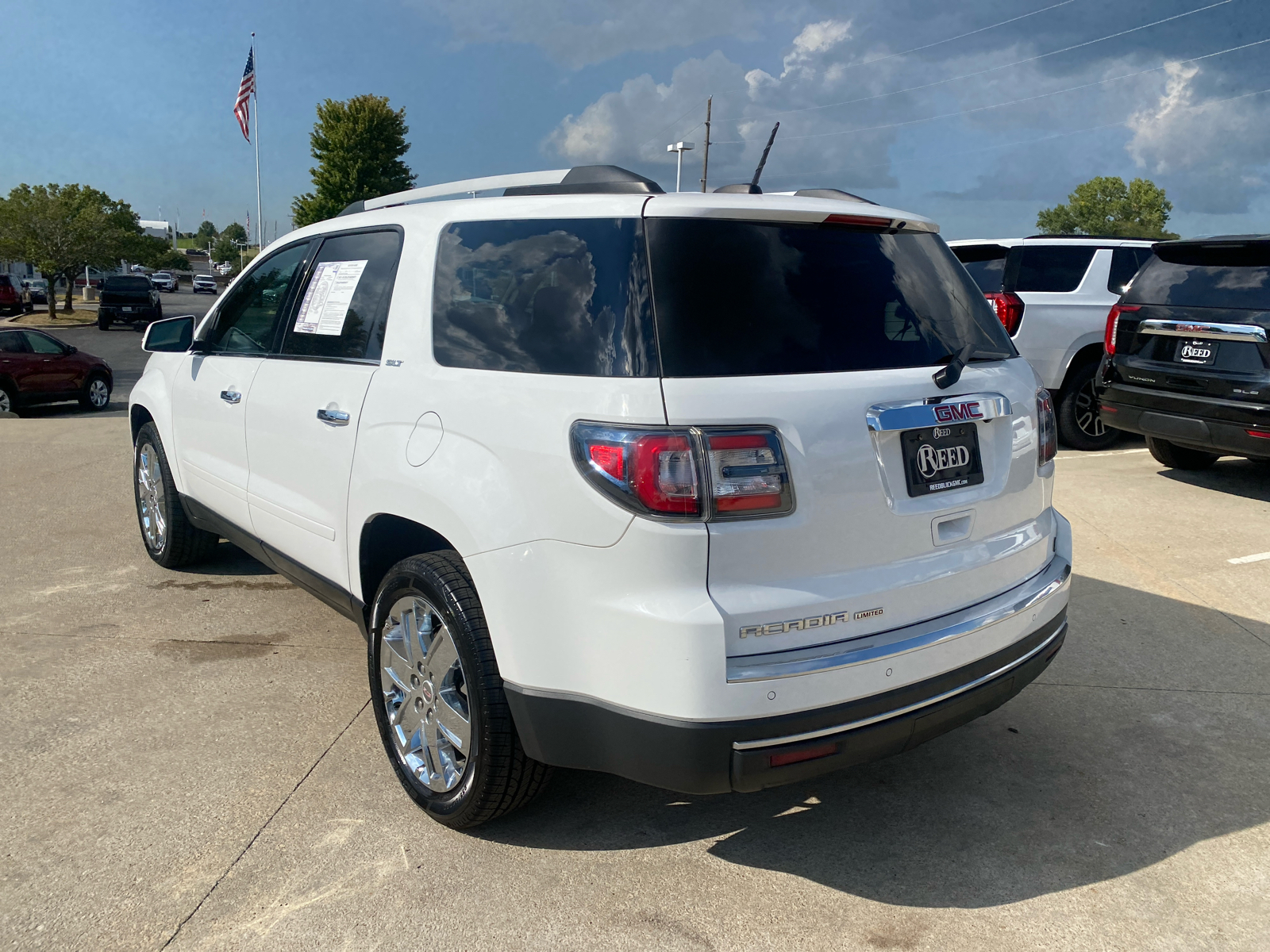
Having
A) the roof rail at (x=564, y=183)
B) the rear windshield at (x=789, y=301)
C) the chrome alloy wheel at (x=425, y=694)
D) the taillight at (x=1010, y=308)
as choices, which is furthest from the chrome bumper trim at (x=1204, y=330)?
the chrome alloy wheel at (x=425, y=694)

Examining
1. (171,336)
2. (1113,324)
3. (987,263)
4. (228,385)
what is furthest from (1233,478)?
(171,336)

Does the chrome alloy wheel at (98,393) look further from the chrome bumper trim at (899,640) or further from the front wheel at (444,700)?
the chrome bumper trim at (899,640)

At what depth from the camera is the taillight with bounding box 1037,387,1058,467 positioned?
3.04 metres

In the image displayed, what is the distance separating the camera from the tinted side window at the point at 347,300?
330 cm

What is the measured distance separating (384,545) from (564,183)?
1276 mm

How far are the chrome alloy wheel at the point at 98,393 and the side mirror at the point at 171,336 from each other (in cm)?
1229

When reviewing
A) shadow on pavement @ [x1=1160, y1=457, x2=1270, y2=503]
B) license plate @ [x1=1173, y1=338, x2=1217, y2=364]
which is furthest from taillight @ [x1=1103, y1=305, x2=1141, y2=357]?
shadow on pavement @ [x1=1160, y1=457, x2=1270, y2=503]

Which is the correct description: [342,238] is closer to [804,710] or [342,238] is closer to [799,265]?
[799,265]

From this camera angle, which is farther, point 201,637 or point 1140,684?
point 201,637

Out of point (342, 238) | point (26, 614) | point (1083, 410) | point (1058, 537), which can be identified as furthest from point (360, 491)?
point (1083, 410)

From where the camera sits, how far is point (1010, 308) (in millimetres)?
9188

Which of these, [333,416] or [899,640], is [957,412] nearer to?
[899,640]

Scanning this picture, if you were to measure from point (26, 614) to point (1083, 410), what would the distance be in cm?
861

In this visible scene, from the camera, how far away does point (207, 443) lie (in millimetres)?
4508
